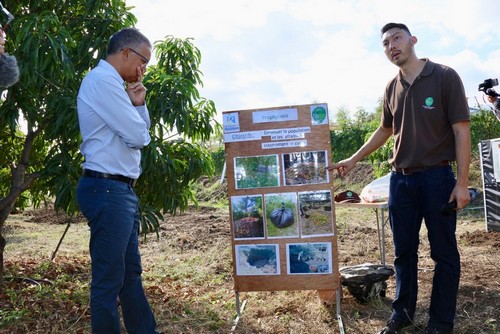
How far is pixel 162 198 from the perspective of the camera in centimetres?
422

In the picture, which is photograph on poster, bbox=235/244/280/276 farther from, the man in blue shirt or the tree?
the man in blue shirt

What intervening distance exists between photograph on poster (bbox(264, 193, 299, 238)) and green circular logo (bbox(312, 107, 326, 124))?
21.2 inches

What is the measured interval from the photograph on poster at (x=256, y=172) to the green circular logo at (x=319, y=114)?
1.24 ft

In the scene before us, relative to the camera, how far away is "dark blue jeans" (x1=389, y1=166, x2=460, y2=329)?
2992 mm

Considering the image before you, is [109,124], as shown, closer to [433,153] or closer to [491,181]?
[433,153]

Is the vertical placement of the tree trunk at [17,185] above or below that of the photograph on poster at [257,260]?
above

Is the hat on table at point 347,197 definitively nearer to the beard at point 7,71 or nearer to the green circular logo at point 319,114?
the green circular logo at point 319,114

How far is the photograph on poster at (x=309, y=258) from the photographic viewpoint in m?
3.53

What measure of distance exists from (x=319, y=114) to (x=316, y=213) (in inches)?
26.8

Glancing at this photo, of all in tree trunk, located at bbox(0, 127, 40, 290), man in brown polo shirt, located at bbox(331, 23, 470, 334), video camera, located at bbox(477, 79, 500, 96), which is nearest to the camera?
man in brown polo shirt, located at bbox(331, 23, 470, 334)

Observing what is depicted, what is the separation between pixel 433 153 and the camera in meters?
3.01

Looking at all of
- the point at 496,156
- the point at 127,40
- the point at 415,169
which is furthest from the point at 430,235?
the point at 496,156

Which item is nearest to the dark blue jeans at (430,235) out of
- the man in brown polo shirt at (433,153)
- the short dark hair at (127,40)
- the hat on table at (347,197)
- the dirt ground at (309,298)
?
the man in brown polo shirt at (433,153)

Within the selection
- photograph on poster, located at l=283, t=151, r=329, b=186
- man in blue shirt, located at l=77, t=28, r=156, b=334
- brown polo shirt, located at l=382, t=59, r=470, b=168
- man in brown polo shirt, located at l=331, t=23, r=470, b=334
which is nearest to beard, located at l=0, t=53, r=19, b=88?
man in blue shirt, located at l=77, t=28, r=156, b=334
